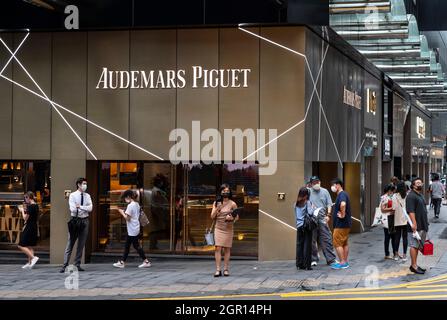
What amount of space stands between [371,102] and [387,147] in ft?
12.0

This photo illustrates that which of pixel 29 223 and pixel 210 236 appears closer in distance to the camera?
pixel 29 223

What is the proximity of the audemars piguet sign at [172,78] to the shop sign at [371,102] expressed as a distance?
317 inches

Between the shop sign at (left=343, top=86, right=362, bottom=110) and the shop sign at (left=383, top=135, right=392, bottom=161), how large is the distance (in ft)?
15.8

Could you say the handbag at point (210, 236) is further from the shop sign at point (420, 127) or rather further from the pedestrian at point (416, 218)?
the shop sign at point (420, 127)

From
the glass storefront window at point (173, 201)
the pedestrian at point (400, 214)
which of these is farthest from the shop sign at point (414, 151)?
the glass storefront window at point (173, 201)

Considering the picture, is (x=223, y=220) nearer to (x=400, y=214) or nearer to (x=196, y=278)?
(x=196, y=278)

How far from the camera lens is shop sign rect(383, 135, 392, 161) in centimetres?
2456

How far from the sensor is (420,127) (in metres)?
37.2

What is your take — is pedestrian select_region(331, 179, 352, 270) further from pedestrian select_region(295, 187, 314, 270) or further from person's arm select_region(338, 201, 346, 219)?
pedestrian select_region(295, 187, 314, 270)

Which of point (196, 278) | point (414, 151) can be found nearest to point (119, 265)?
point (196, 278)

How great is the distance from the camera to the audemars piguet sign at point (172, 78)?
1456cm

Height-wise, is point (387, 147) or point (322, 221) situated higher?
point (387, 147)

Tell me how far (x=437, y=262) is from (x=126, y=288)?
6498 mm

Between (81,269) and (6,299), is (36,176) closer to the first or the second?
(81,269)
